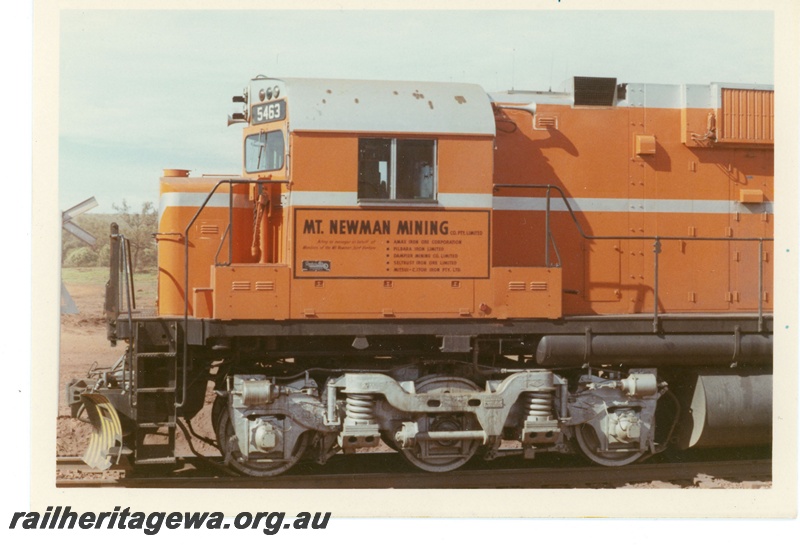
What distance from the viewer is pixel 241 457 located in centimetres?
938

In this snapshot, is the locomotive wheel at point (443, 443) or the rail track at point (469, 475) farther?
the locomotive wheel at point (443, 443)

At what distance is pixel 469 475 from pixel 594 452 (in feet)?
5.07

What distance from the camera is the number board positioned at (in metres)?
9.27

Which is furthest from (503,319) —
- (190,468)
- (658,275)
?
(190,468)

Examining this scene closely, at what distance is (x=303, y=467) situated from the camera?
995 centimetres

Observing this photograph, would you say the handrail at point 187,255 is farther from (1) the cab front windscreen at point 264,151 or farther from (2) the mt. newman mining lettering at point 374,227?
(2) the mt. newman mining lettering at point 374,227

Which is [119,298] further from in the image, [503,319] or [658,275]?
[658,275]

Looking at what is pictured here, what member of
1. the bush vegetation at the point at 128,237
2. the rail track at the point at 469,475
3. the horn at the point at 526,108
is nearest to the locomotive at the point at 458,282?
the horn at the point at 526,108

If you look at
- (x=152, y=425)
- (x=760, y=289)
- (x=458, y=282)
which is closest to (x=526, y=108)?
(x=458, y=282)

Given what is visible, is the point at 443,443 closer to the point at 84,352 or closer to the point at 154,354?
the point at 154,354

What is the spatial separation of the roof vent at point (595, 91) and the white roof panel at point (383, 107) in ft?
4.56

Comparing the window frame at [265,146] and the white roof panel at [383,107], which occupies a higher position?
the white roof panel at [383,107]

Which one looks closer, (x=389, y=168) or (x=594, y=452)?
(x=389, y=168)

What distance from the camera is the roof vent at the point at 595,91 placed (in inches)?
399
